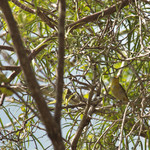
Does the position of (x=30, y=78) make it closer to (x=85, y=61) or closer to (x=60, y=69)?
(x=60, y=69)

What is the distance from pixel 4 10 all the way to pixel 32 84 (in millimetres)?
189

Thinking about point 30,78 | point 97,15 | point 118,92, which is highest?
point 97,15

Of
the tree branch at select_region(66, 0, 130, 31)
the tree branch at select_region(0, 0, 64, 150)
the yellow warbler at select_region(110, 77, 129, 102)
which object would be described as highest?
the tree branch at select_region(66, 0, 130, 31)

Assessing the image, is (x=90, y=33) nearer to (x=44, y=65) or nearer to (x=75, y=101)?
(x=44, y=65)

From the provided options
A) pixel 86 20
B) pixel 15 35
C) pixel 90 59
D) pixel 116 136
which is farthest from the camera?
pixel 116 136

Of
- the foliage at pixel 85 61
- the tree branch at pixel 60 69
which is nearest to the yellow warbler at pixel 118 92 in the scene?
the foliage at pixel 85 61

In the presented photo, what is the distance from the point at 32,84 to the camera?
2.18 ft

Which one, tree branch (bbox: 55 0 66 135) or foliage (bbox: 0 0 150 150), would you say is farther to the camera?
foliage (bbox: 0 0 150 150)

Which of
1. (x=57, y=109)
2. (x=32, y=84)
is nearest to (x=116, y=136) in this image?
(x=57, y=109)

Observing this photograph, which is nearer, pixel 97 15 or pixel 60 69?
pixel 60 69

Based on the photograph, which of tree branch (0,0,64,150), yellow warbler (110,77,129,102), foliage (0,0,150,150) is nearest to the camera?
tree branch (0,0,64,150)

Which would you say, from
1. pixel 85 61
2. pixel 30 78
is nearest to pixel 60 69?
pixel 30 78

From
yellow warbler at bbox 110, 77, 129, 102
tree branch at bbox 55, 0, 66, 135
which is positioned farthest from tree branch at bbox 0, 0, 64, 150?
yellow warbler at bbox 110, 77, 129, 102

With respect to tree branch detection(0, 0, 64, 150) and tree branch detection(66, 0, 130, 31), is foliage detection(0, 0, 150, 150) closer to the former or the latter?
tree branch detection(66, 0, 130, 31)
